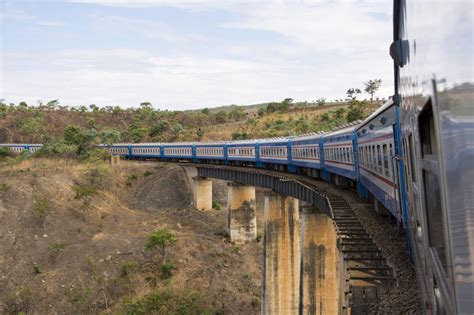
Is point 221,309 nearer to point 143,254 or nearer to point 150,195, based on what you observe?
point 143,254

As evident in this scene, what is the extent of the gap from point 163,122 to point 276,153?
51.3 metres

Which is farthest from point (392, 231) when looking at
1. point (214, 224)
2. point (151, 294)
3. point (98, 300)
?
point (214, 224)

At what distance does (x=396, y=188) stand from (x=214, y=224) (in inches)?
1440

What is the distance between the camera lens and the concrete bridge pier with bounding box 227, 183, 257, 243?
1610 inches

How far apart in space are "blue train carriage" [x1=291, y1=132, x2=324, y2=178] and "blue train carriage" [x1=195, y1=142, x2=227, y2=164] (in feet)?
45.0

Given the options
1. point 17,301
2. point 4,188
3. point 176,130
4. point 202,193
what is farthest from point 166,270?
point 176,130

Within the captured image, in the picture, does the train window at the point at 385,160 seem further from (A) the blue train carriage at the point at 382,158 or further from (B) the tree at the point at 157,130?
(B) the tree at the point at 157,130

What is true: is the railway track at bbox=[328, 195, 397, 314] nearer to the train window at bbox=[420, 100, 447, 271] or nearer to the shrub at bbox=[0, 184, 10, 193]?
the train window at bbox=[420, 100, 447, 271]

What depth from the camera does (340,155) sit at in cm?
1931

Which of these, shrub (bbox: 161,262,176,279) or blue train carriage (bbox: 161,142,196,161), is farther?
blue train carriage (bbox: 161,142,196,161)

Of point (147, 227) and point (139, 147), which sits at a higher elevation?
point (139, 147)

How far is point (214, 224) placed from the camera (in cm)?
4466

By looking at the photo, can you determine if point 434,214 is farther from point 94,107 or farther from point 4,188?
point 94,107

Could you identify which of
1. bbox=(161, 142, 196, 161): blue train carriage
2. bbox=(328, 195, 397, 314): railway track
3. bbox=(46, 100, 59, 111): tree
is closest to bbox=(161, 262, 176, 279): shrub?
bbox=(161, 142, 196, 161): blue train carriage
